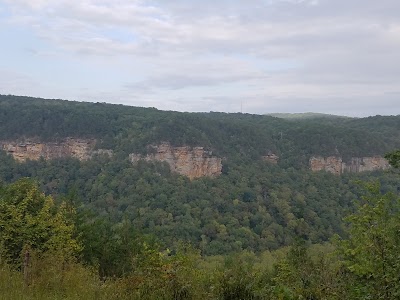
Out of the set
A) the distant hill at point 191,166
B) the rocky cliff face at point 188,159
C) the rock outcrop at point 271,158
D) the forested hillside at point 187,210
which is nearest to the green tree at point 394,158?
the forested hillside at point 187,210

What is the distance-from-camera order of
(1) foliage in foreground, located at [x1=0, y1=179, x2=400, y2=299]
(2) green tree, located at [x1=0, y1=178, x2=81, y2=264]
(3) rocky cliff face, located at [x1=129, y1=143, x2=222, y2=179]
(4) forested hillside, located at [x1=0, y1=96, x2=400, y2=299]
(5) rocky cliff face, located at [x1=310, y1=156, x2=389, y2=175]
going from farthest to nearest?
1. (5) rocky cliff face, located at [x1=310, y1=156, x2=389, y2=175]
2. (3) rocky cliff face, located at [x1=129, y1=143, x2=222, y2=179]
3. (2) green tree, located at [x1=0, y1=178, x2=81, y2=264]
4. (4) forested hillside, located at [x1=0, y1=96, x2=400, y2=299]
5. (1) foliage in foreground, located at [x1=0, y1=179, x2=400, y2=299]

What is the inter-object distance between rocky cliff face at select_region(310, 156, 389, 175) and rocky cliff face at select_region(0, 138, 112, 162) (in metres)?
41.6

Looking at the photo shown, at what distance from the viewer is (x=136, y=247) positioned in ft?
68.1

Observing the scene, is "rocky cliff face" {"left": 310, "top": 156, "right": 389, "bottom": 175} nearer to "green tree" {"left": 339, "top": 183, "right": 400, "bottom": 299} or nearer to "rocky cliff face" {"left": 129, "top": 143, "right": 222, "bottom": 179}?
"rocky cliff face" {"left": 129, "top": 143, "right": 222, "bottom": 179}

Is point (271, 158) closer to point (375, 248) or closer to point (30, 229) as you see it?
point (30, 229)

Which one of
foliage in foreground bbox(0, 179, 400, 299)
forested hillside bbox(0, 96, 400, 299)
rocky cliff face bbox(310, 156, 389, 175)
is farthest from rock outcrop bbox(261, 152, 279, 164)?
foliage in foreground bbox(0, 179, 400, 299)

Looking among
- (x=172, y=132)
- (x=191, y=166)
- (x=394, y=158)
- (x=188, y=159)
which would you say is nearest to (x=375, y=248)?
(x=394, y=158)

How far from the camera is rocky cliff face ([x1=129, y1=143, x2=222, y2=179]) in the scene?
79.0 meters

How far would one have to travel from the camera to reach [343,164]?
88.0 meters

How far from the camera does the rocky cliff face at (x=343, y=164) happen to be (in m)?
86.8

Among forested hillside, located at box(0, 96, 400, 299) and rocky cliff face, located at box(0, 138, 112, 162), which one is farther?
rocky cliff face, located at box(0, 138, 112, 162)

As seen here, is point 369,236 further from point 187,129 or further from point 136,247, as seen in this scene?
point 187,129

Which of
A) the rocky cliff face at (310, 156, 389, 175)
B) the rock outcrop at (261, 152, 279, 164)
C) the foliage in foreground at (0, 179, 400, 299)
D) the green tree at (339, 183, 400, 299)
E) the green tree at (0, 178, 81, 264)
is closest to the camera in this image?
the green tree at (339, 183, 400, 299)

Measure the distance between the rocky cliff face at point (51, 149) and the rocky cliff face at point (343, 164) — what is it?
4155 cm
